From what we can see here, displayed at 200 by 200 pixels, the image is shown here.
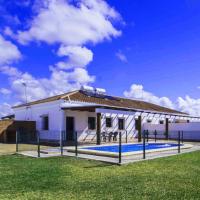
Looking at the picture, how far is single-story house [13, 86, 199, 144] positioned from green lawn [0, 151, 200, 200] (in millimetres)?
10501

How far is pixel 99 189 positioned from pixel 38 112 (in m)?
23.3

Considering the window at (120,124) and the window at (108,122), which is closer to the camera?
the window at (108,122)

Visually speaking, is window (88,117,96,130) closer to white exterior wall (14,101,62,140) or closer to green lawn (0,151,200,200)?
white exterior wall (14,101,62,140)

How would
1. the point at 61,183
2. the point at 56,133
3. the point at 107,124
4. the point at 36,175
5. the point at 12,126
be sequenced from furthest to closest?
the point at 107,124 → the point at 12,126 → the point at 56,133 → the point at 36,175 → the point at 61,183

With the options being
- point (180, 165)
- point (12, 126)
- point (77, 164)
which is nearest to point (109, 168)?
point (77, 164)

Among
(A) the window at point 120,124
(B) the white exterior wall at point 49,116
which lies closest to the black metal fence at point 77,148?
(B) the white exterior wall at point 49,116

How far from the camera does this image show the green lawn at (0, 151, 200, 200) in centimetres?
806

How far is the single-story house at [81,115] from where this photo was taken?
27500 millimetres

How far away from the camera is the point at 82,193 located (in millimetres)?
8227

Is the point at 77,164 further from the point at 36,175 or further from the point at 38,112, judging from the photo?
the point at 38,112

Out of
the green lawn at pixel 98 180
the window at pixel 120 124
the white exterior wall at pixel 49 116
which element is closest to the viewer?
the green lawn at pixel 98 180

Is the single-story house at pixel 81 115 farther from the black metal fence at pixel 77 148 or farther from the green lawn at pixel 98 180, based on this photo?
the green lawn at pixel 98 180

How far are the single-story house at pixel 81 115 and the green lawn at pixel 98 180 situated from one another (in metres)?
10.5

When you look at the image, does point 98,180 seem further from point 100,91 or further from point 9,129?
point 100,91
